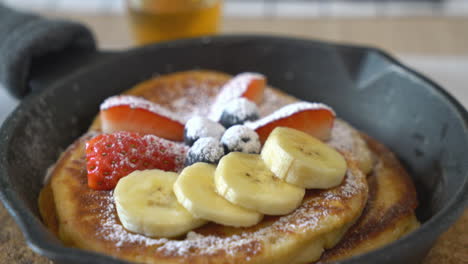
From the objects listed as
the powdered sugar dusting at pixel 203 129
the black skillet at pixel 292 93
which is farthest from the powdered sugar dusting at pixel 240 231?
the powdered sugar dusting at pixel 203 129

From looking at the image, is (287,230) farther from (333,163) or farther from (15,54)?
(15,54)

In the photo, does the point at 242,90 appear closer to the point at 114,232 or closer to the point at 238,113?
the point at 238,113

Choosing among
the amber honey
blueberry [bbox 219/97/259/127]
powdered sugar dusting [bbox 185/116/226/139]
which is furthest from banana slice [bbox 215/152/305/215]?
the amber honey

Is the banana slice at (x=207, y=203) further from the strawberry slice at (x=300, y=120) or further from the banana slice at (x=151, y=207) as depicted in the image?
the strawberry slice at (x=300, y=120)

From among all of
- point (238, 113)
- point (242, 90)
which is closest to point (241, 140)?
point (238, 113)

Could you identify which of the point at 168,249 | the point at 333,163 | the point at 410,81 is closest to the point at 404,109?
the point at 410,81
